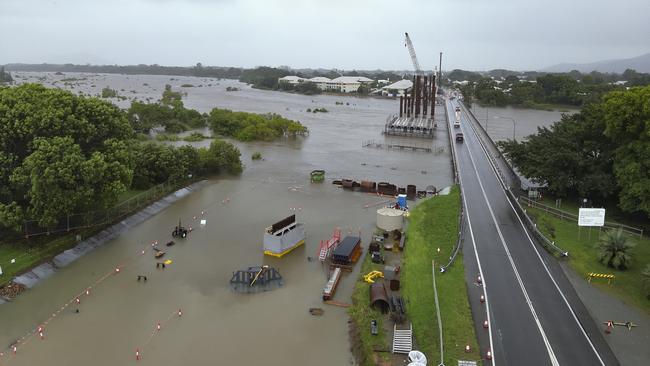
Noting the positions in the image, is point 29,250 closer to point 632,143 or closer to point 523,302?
point 523,302

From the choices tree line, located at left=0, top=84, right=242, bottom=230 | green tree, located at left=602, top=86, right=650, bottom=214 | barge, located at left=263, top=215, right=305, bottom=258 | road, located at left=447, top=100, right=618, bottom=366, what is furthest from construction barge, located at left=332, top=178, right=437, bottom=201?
tree line, located at left=0, top=84, right=242, bottom=230

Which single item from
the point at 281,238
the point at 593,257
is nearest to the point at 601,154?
the point at 593,257

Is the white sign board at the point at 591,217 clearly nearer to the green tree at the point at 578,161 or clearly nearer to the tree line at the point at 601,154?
the tree line at the point at 601,154

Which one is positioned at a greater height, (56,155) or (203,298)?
(56,155)

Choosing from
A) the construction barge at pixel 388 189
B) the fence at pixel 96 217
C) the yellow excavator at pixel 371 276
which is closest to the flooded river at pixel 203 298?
the yellow excavator at pixel 371 276

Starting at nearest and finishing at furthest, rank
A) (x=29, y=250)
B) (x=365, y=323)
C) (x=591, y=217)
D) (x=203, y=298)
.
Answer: (x=365, y=323)
(x=203, y=298)
(x=29, y=250)
(x=591, y=217)

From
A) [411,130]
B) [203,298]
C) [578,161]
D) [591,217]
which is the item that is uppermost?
[578,161]

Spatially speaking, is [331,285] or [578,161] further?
[578,161]
